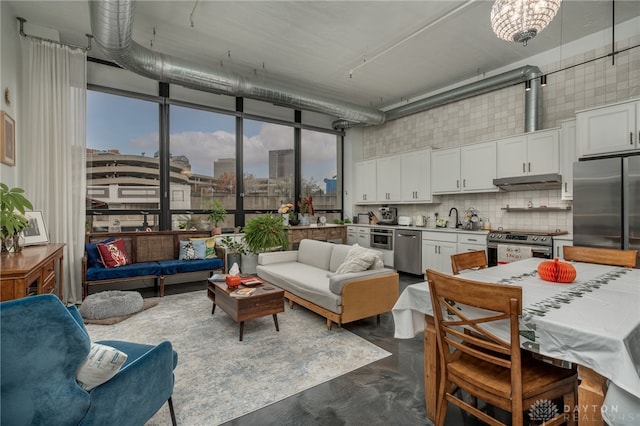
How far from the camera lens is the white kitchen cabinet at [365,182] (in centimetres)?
695

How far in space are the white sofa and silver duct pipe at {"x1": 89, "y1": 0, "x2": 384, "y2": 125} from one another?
2717 mm

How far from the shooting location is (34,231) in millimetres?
3225

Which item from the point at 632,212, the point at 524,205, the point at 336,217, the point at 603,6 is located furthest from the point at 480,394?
the point at 336,217

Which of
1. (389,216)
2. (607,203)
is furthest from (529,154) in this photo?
(389,216)

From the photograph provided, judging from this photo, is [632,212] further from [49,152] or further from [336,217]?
[49,152]

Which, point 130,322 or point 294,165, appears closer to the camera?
point 130,322

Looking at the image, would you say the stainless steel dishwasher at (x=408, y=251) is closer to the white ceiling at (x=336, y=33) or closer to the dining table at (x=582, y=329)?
the white ceiling at (x=336, y=33)

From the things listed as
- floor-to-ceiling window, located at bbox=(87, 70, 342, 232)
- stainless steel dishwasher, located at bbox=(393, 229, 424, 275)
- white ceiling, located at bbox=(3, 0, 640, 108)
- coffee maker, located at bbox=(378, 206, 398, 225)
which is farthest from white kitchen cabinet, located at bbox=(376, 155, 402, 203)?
white ceiling, located at bbox=(3, 0, 640, 108)

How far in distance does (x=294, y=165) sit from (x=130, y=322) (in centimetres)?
433

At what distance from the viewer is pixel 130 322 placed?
11.4 ft

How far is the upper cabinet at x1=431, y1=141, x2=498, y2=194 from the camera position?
4.92 metres

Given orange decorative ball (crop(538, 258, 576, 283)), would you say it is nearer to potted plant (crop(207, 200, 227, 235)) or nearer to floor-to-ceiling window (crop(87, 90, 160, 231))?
potted plant (crop(207, 200, 227, 235))

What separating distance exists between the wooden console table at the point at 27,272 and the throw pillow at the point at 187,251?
190 centimetres

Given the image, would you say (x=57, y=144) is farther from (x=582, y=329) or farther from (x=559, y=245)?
(x=559, y=245)
